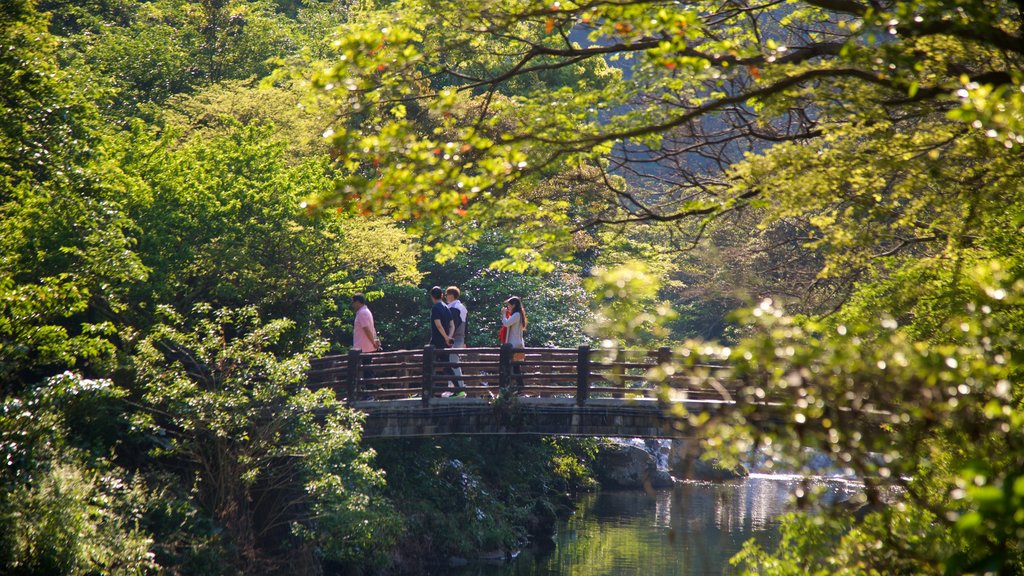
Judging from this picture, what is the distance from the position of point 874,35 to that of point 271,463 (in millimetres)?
11278

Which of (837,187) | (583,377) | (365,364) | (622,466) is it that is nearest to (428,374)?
(365,364)

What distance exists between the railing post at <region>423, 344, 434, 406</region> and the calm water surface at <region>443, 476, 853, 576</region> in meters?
3.33

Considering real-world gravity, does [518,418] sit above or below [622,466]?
above

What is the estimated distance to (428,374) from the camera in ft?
53.6

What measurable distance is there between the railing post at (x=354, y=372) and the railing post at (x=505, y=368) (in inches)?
89.0

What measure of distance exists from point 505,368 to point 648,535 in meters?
6.93

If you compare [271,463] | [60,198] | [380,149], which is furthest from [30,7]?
[380,149]

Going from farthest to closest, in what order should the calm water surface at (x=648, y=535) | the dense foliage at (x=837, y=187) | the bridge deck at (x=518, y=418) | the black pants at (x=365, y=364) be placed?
the calm water surface at (x=648, y=535)
the black pants at (x=365, y=364)
the bridge deck at (x=518, y=418)
the dense foliage at (x=837, y=187)

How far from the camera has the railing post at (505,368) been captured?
53.1 ft

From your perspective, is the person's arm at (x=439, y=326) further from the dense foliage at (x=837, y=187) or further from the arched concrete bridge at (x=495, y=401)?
the dense foliage at (x=837, y=187)

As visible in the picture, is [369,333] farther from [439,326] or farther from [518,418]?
[518,418]

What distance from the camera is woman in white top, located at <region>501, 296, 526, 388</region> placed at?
16.3m

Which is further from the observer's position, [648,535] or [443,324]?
[648,535]

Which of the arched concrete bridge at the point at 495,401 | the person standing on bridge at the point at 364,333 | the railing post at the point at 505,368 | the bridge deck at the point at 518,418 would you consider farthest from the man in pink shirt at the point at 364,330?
the railing post at the point at 505,368
